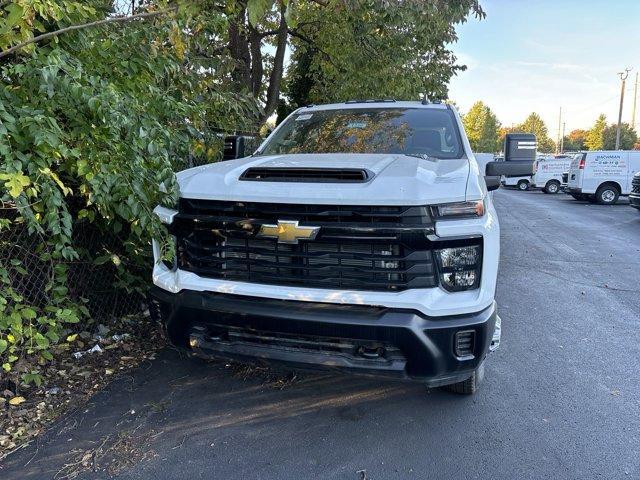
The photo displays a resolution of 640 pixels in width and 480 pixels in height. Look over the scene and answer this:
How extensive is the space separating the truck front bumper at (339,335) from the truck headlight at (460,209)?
530 mm

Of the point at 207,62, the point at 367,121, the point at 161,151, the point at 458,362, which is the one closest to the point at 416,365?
the point at 458,362

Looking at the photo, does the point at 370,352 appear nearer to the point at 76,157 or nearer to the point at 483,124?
the point at 76,157

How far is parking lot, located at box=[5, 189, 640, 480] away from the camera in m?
2.65

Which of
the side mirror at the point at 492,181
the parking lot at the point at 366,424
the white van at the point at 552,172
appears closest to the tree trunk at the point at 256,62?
the side mirror at the point at 492,181

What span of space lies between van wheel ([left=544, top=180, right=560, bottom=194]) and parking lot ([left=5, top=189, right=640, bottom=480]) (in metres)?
23.7

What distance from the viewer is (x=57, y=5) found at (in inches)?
103

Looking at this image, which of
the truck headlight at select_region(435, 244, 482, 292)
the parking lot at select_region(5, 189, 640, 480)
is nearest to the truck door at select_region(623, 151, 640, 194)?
the parking lot at select_region(5, 189, 640, 480)

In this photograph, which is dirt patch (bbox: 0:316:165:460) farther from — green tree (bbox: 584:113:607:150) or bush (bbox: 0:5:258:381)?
green tree (bbox: 584:113:607:150)

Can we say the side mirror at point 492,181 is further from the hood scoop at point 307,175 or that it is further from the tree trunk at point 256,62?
the tree trunk at point 256,62

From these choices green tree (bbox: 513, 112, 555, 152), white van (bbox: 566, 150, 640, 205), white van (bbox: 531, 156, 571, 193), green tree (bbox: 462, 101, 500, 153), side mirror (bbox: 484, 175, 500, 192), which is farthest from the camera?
green tree (bbox: 513, 112, 555, 152)

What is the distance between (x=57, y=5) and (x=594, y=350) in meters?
4.64

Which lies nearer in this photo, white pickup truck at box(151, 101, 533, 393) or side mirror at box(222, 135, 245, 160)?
white pickup truck at box(151, 101, 533, 393)

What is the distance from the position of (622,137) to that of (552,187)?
4925cm

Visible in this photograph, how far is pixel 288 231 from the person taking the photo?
2697 mm
